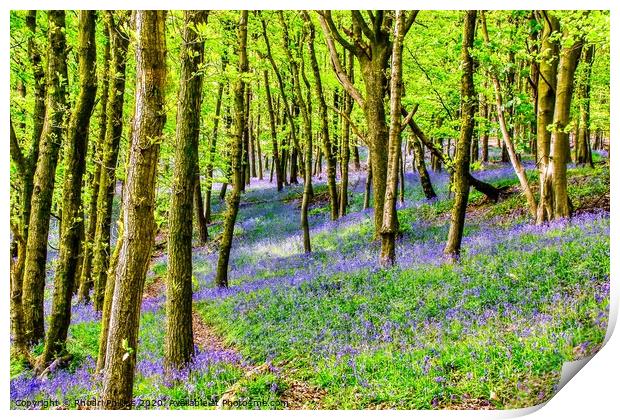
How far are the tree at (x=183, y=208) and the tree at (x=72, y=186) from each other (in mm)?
1538

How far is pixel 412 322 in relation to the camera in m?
5.68

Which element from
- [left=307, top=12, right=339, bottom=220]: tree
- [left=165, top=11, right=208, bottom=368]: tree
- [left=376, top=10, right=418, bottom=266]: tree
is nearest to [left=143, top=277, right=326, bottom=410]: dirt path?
[left=165, top=11, right=208, bottom=368]: tree

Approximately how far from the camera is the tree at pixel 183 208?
5480 mm

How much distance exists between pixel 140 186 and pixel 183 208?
183 cm

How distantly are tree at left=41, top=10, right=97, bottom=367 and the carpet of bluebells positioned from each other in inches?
12.6

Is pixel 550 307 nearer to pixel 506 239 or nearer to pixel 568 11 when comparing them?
pixel 506 239

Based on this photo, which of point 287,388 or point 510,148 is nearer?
point 287,388

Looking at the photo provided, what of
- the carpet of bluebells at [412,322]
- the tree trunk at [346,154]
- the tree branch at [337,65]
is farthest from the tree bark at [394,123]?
the tree trunk at [346,154]

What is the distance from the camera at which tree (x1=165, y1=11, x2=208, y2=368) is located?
548 cm

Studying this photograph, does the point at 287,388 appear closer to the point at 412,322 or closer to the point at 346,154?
the point at 412,322

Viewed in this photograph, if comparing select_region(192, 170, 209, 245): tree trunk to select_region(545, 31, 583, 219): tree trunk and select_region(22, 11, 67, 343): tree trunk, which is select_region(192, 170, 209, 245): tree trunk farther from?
select_region(545, 31, 583, 219): tree trunk

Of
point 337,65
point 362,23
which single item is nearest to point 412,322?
point 337,65

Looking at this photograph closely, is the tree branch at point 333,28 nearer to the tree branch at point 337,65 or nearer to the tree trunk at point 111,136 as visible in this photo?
the tree branch at point 337,65
